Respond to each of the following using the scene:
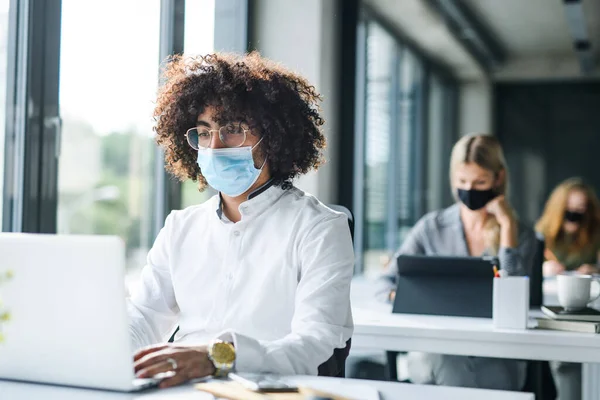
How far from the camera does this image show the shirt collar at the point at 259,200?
6.15 ft

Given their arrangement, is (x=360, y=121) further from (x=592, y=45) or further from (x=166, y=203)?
(x=592, y=45)

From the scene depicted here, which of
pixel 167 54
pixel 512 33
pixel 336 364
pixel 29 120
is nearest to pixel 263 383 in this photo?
pixel 336 364

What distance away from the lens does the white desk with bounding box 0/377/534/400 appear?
1.21 metres

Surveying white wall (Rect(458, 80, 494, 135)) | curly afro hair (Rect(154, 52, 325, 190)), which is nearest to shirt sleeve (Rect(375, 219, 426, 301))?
curly afro hair (Rect(154, 52, 325, 190))

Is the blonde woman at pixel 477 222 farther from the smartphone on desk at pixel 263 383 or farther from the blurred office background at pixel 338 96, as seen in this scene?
the smartphone on desk at pixel 263 383

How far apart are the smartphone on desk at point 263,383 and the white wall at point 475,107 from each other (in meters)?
7.46

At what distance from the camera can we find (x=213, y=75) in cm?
192

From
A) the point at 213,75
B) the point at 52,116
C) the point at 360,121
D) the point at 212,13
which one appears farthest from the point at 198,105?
the point at 360,121

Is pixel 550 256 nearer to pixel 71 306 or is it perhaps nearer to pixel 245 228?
pixel 245 228

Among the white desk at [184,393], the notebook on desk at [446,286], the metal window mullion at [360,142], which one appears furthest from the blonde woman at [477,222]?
the metal window mullion at [360,142]

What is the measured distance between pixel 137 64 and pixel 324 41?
1319mm

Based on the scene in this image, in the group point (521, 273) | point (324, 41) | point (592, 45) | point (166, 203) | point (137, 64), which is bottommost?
point (521, 273)

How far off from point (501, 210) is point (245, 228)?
4.78 ft

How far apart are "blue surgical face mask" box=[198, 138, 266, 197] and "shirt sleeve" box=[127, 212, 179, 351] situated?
19cm
